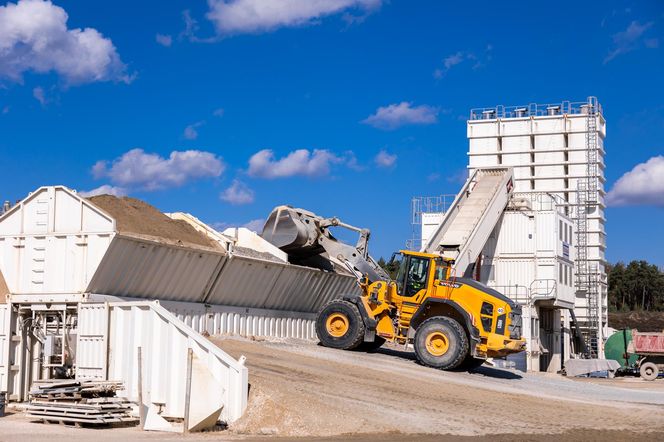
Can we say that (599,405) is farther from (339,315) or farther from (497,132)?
(497,132)

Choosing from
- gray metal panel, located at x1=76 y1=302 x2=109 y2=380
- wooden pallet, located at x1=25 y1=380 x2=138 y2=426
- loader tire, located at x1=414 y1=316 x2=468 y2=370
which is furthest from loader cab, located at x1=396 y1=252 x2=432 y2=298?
wooden pallet, located at x1=25 y1=380 x2=138 y2=426

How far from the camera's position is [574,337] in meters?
50.0

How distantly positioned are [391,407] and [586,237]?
40.3m

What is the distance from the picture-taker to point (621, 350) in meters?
43.1

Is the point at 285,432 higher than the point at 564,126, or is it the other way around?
the point at 564,126

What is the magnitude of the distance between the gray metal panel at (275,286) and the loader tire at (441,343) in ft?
14.6

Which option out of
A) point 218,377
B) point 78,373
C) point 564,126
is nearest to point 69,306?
point 78,373

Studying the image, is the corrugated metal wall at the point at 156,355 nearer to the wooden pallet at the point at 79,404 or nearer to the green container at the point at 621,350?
the wooden pallet at the point at 79,404

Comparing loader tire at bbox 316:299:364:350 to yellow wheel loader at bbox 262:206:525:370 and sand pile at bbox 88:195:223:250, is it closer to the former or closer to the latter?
yellow wheel loader at bbox 262:206:525:370

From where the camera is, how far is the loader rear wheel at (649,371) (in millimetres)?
39344

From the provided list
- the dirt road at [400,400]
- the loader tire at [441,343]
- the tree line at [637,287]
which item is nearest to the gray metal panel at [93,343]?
the dirt road at [400,400]

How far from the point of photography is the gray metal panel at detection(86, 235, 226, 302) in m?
19.0

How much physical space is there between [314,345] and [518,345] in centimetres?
537

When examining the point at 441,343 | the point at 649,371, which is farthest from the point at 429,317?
the point at 649,371
